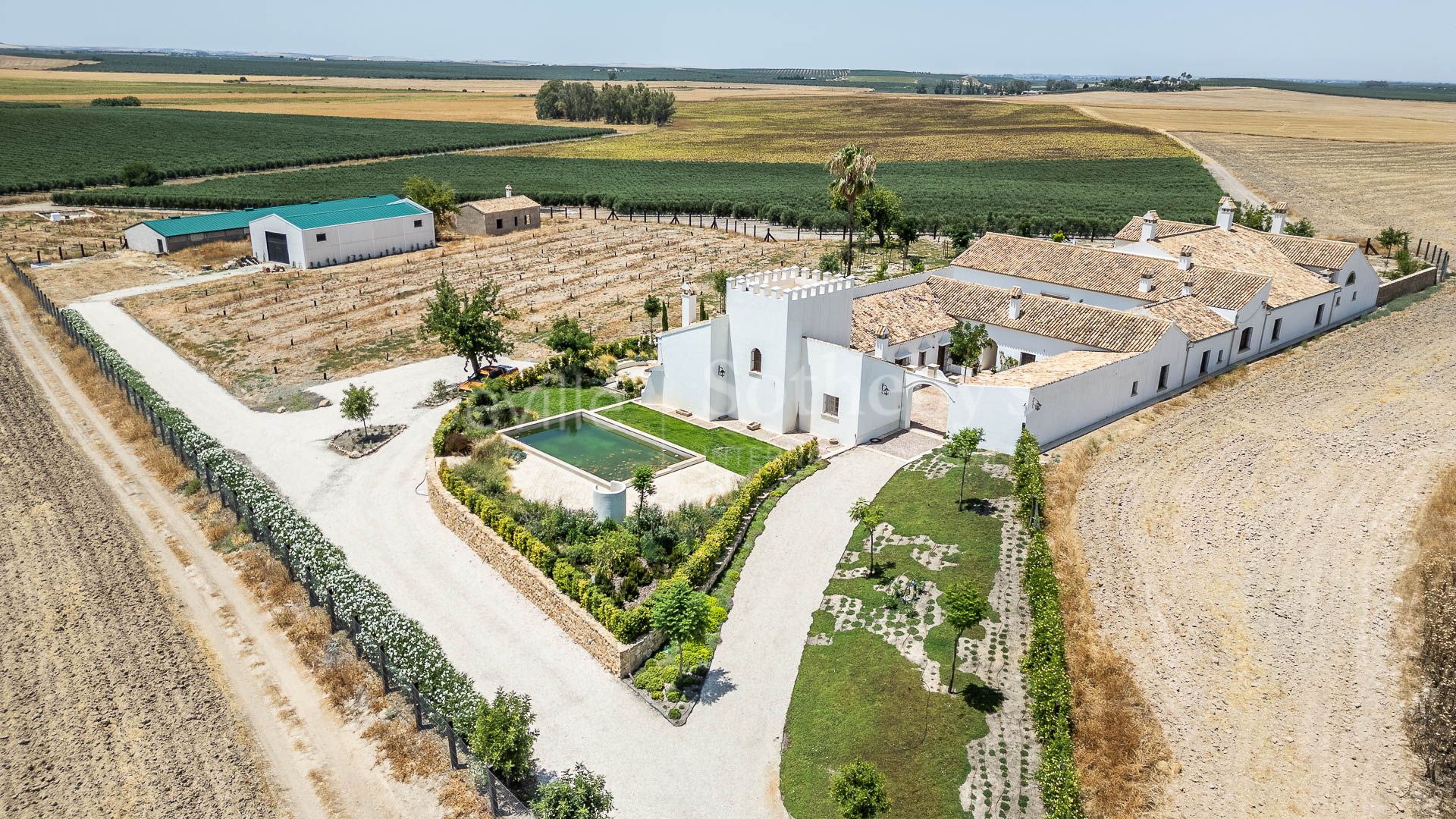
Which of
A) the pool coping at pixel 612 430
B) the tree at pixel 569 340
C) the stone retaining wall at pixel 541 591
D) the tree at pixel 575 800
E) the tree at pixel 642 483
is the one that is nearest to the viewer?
the tree at pixel 575 800

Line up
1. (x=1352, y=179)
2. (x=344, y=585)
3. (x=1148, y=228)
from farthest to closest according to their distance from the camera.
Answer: (x=1352, y=179), (x=1148, y=228), (x=344, y=585)

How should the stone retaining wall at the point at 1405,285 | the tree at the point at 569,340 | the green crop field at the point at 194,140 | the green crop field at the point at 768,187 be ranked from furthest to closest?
the green crop field at the point at 194,140 → the green crop field at the point at 768,187 → the stone retaining wall at the point at 1405,285 → the tree at the point at 569,340

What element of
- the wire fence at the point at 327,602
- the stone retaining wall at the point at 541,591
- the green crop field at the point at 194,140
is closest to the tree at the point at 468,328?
the stone retaining wall at the point at 541,591

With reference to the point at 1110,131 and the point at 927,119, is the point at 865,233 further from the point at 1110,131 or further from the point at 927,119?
the point at 927,119

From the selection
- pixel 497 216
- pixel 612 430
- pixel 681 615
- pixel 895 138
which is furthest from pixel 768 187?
pixel 681 615

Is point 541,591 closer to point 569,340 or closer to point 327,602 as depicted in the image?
point 327,602

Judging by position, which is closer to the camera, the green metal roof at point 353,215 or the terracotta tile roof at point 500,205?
the green metal roof at point 353,215

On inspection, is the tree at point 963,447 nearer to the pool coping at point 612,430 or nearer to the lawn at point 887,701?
the lawn at point 887,701

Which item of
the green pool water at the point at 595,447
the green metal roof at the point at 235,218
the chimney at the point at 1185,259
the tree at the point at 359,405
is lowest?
the green pool water at the point at 595,447
